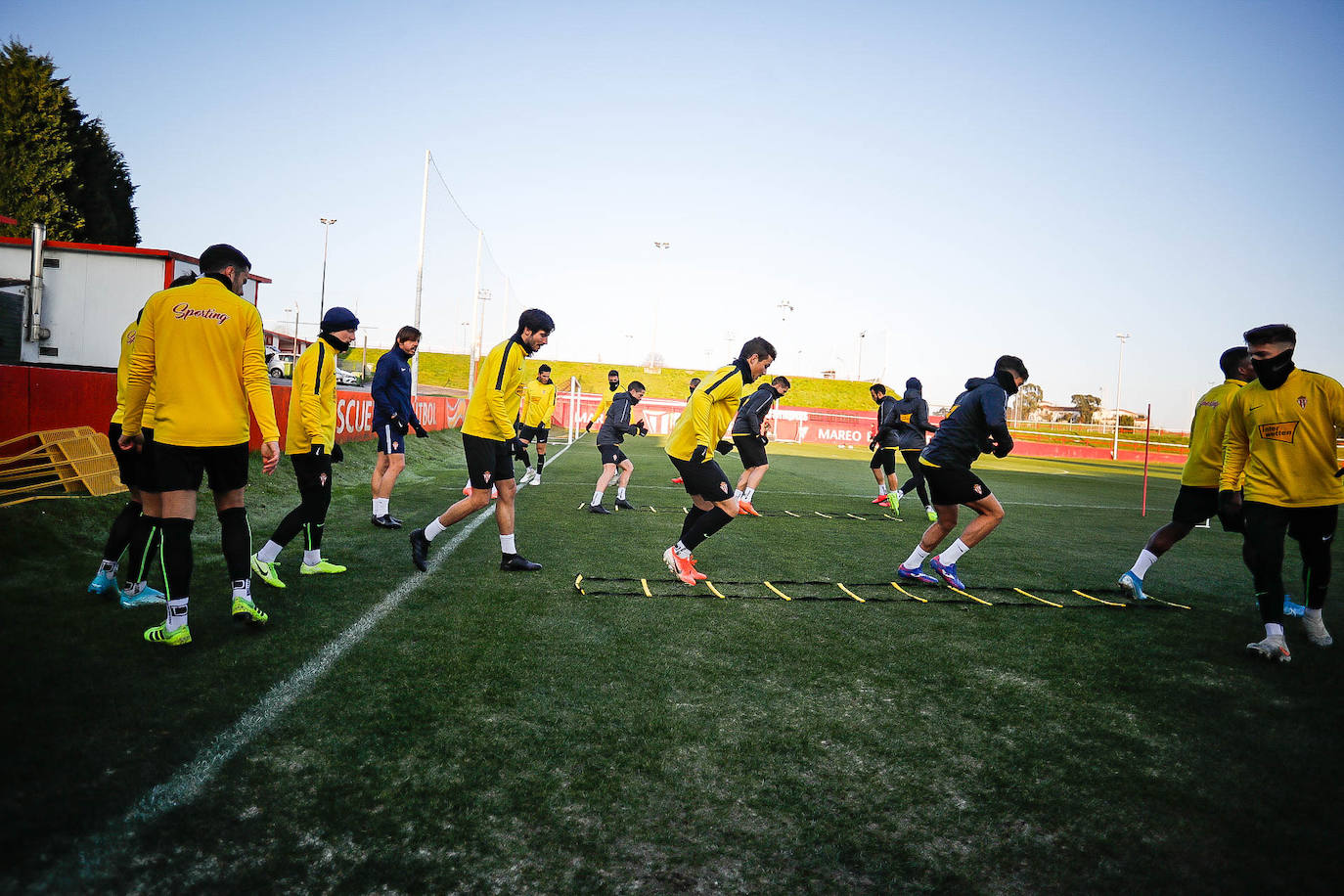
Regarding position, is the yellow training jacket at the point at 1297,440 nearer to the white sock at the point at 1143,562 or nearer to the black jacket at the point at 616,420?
the white sock at the point at 1143,562

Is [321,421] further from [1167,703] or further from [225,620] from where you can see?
[1167,703]

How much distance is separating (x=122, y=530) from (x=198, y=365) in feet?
5.09

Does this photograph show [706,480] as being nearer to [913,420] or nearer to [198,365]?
[198,365]

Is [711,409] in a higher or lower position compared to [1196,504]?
higher

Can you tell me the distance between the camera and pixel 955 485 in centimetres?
623

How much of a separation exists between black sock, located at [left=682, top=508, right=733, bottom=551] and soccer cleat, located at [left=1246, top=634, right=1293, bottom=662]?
342cm

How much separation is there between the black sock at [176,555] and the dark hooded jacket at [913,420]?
9139 mm

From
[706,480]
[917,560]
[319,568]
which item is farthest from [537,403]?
[917,560]

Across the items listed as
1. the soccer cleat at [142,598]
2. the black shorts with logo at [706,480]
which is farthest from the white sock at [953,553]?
the soccer cleat at [142,598]

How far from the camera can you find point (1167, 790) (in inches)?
112

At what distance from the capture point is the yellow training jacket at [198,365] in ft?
12.4

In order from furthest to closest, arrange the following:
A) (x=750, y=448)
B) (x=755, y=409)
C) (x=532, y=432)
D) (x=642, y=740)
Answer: (x=532, y=432) → (x=750, y=448) → (x=755, y=409) → (x=642, y=740)

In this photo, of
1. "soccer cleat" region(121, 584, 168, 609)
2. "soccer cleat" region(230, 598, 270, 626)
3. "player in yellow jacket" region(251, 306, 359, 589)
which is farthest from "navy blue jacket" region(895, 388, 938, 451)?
"soccer cleat" region(121, 584, 168, 609)

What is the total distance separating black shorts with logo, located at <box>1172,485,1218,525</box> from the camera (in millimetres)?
5730
